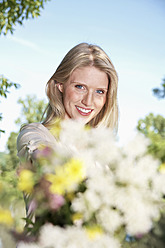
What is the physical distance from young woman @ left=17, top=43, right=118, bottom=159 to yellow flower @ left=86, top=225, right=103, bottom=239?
3.15ft

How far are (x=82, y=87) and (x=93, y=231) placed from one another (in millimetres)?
1078

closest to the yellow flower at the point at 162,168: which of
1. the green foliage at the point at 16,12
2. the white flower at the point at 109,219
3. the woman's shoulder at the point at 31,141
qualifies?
the white flower at the point at 109,219

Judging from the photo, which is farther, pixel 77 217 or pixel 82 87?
pixel 82 87

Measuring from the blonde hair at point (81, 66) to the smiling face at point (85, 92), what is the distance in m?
0.03

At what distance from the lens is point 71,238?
0.50m

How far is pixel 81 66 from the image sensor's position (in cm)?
153

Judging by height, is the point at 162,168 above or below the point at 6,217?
above

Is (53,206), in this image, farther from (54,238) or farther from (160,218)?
(160,218)

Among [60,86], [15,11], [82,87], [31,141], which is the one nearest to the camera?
[31,141]

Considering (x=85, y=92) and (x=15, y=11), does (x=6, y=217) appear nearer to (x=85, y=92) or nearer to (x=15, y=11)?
(x=85, y=92)

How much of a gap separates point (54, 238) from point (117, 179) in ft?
0.50

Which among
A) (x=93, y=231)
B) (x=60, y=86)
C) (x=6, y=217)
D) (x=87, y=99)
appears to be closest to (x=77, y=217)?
(x=93, y=231)

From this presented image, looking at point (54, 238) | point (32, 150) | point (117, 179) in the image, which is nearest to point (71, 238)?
point (54, 238)

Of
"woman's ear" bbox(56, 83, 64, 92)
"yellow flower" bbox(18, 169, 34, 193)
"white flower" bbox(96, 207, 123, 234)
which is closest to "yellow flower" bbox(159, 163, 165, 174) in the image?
"white flower" bbox(96, 207, 123, 234)
